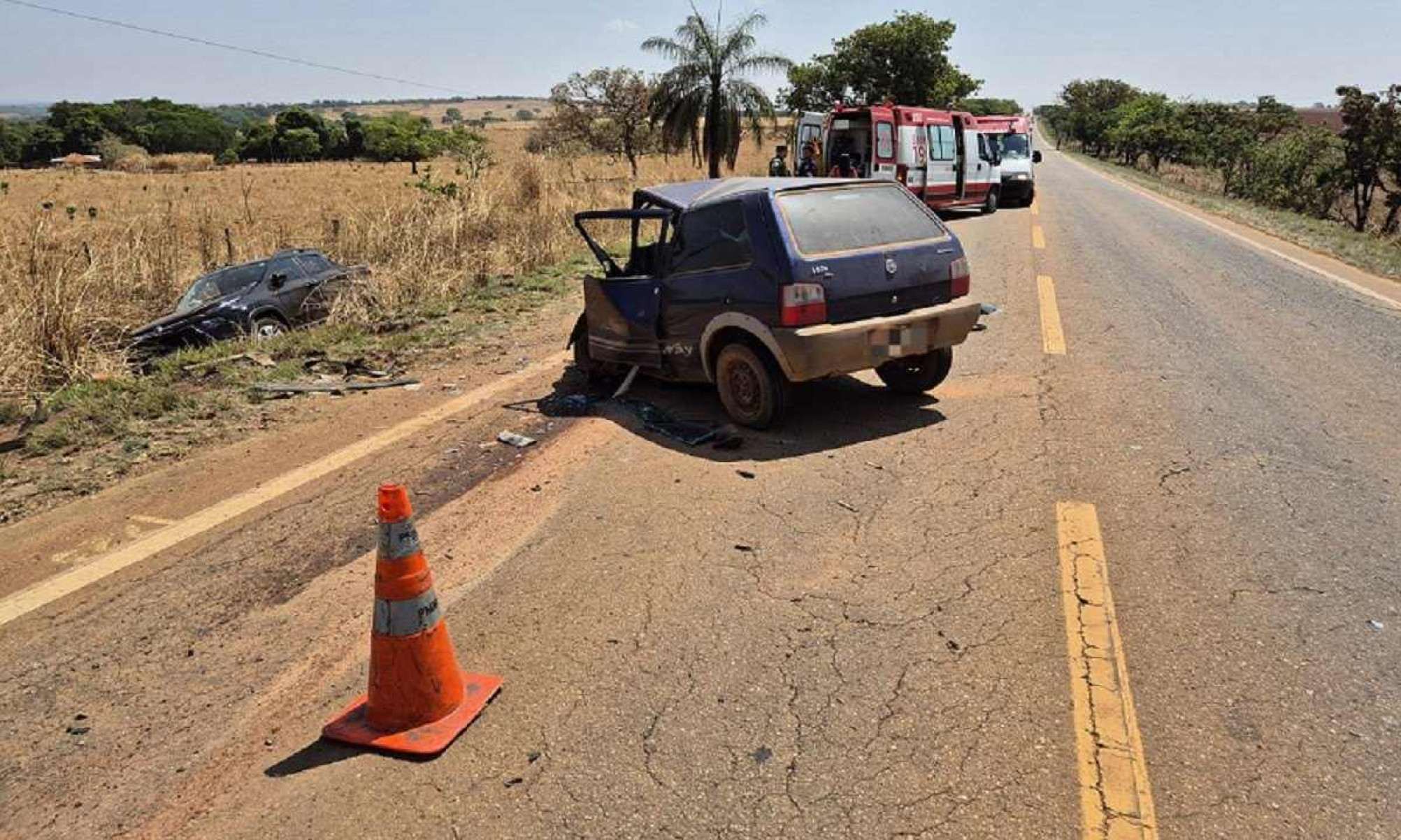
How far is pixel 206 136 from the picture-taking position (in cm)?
8750

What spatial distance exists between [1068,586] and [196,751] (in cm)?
342

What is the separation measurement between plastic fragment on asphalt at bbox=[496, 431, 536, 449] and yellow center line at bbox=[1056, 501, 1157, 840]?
3.45 metres

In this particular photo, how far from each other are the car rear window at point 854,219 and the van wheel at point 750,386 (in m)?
0.80

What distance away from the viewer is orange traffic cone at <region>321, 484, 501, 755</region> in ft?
9.99

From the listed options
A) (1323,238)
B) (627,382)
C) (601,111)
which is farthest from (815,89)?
(627,382)

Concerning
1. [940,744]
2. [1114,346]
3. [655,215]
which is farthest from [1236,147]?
[940,744]

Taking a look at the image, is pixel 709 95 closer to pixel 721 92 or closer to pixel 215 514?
pixel 721 92

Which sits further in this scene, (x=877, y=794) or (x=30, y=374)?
(x=30, y=374)

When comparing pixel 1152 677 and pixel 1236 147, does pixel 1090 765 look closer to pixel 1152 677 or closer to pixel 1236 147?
pixel 1152 677

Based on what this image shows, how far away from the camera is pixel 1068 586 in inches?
150

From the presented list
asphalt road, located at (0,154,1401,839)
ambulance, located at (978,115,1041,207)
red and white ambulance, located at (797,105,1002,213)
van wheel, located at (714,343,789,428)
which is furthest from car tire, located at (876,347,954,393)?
ambulance, located at (978,115,1041,207)

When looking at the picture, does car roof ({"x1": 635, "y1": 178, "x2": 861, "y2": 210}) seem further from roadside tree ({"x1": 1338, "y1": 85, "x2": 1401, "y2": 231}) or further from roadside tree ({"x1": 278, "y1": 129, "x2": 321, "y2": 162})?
roadside tree ({"x1": 278, "y1": 129, "x2": 321, "y2": 162})

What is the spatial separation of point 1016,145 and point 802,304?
22.6 meters

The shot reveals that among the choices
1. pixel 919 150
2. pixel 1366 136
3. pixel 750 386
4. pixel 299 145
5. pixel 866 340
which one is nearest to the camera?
pixel 866 340
